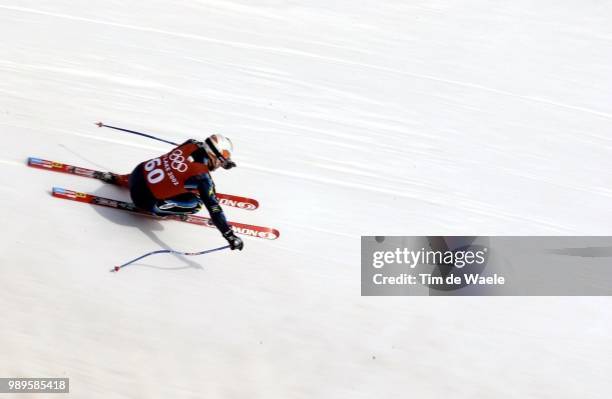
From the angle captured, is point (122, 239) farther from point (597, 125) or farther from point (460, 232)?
point (597, 125)

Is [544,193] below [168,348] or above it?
above

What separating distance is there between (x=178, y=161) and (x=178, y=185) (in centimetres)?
22

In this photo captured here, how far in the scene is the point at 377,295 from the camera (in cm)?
664

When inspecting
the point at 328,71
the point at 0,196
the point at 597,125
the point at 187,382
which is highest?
the point at 328,71

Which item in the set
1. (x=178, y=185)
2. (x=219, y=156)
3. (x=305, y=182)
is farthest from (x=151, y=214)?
(x=305, y=182)

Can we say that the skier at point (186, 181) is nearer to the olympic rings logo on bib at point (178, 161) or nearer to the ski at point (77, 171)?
the olympic rings logo on bib at point (178, 161)

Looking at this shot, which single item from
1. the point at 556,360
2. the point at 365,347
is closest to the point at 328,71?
the point at 365,347

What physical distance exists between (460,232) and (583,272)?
1.26m

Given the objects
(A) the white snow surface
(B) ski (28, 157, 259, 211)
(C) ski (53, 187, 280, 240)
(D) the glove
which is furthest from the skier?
(B) ski (28, 157, 259, 211)

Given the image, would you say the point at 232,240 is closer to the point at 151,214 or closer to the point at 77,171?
the point at 151,214

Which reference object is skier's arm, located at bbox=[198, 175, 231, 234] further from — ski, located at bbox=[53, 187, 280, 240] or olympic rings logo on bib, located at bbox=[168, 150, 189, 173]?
ski, located at bbox=[53, 187, 280, 240]

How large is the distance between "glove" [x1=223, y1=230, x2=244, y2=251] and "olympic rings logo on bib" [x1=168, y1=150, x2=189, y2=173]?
661 mm

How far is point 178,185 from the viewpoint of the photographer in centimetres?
612

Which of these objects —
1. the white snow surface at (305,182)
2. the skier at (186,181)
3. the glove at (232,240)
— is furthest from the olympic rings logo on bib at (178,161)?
the white snow surface at (305,182)
